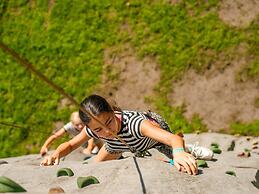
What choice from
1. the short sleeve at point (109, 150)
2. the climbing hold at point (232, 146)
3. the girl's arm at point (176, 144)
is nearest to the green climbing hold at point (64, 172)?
the girl's arm at point (176, 144)

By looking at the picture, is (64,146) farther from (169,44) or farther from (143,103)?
(169,44)

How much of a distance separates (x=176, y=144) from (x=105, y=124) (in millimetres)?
432

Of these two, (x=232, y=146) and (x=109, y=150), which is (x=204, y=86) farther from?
(x=109, y=150)

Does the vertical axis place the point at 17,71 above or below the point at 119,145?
above

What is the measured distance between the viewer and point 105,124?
2.66 metres

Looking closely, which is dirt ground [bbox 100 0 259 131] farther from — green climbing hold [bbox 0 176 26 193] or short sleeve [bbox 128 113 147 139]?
green climbing hold [bbox 0 176 26 193]

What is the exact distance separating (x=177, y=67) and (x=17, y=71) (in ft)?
5.66

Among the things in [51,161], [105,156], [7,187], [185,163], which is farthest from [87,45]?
[7,187]

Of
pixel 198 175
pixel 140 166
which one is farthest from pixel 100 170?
pixel 198 175

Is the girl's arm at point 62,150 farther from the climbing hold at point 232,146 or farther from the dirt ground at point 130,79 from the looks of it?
the dirt ground at point 130,79

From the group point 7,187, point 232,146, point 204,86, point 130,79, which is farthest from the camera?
point 130,79

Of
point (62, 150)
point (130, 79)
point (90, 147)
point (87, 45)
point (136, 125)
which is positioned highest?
point (87, 45)

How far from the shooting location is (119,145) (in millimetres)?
3053

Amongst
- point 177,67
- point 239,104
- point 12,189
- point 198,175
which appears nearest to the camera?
point 12,189
